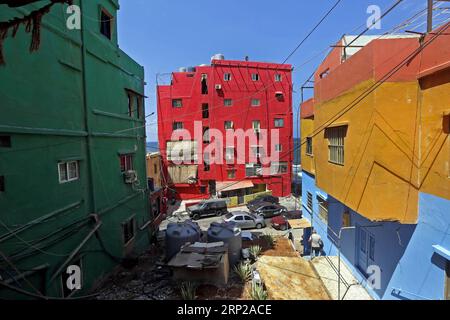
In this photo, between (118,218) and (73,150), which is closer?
(73,150)

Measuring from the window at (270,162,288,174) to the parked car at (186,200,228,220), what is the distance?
10460 millimetres

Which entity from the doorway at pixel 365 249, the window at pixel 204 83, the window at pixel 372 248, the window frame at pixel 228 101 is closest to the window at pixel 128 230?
the doorway at pixel 365 249

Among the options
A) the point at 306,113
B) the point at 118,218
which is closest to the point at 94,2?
the point at 118,218

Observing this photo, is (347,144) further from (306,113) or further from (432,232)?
(306,113)

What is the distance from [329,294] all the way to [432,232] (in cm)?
340

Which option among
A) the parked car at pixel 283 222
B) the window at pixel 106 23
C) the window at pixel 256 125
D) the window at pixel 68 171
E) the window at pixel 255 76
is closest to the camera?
the window at pixel 68 171

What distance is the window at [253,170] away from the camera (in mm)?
32281

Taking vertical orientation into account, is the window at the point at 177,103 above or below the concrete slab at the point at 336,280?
above

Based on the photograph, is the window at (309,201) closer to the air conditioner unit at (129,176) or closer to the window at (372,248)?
the window at (372,248)

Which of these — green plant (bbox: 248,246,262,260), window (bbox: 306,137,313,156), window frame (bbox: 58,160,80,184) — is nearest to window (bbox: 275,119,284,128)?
window (bbox: 306,137,313,156)

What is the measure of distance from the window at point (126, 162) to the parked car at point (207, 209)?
11.9 metres

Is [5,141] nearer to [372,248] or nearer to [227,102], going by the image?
[372,248]
